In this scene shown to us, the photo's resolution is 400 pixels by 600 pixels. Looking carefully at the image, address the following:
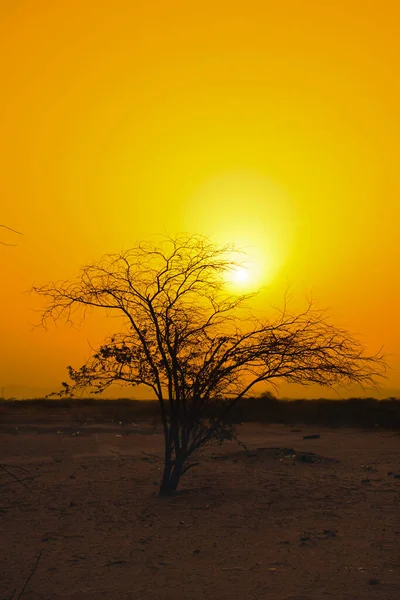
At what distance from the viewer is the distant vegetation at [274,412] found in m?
36.5

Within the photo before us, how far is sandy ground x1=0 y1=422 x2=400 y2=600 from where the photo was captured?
952cm

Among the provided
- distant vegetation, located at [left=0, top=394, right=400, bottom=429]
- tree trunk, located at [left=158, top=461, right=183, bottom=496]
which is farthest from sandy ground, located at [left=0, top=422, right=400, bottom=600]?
distant vegetation, located at [left=0, top=394, right=400, bottom=429]

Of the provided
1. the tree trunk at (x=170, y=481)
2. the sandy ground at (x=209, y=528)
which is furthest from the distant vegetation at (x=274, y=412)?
the tree trunk at (x=170, y=481)

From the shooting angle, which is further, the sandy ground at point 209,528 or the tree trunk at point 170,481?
the tree trunk at point 170,481

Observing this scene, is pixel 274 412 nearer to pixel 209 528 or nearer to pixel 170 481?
pixel 170 481

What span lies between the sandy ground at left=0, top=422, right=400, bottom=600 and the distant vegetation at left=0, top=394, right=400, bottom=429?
13.3m

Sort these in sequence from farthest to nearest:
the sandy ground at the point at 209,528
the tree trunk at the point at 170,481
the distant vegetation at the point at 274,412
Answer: the distant vegetation at the point at 274,412 < the tree trunk at the point at 170,481 < the sandy ground at the point at 209,528

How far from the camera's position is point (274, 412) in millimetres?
41625

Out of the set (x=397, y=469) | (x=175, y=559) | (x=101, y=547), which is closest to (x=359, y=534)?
(x=175, y=559)

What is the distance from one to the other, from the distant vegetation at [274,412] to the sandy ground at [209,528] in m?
13.3

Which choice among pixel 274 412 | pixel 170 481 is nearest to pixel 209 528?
pixel 170 481

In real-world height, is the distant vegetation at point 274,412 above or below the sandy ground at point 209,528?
above

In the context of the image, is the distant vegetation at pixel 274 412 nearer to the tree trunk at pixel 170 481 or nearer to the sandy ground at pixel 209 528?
the sandy ground at pixel 209 528

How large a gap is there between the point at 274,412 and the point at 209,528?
29260mm
